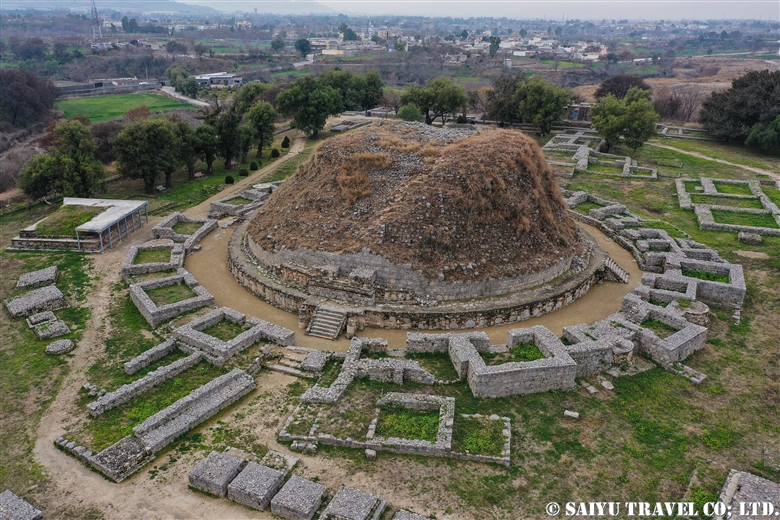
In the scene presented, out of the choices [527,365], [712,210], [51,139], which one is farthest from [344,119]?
[527,365]

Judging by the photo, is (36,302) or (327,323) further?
(36,302)

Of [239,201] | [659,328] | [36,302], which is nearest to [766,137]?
[659,328]

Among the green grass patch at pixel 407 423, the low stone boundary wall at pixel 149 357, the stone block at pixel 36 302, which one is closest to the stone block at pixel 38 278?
the stone block at pixel 36 302

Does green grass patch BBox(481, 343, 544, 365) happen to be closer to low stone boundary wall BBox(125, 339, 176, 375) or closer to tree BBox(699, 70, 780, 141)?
low stone boundary wall BBox(125, 339, 176, 375)

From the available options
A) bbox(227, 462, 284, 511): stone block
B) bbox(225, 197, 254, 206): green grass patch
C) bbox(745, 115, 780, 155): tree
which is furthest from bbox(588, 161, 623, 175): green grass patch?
bbox(227, 462, 284, 511): stone block

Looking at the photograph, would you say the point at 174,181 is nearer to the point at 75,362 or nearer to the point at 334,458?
the point at 75,362

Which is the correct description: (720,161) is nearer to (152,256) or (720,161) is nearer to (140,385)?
(152,256)

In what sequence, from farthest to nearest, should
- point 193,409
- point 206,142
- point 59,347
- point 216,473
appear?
point 206,142 < point 59,347 < point 193,409 < point 216,473
